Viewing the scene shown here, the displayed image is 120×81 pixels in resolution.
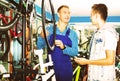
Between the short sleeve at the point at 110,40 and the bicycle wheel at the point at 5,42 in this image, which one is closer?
the short sleeve at the point at 110,40

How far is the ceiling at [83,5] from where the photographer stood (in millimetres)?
6398

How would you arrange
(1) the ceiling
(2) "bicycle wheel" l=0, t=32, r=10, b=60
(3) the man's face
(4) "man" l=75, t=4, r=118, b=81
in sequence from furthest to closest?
(1) the ceiling → (3) the man's face → (2) "bicycle wheel" l=0, t=32, r=10, b=60 → (4) "man" l=75, t=4, r=118, b=81

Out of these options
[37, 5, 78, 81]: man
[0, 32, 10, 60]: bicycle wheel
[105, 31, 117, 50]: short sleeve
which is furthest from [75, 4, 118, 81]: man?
[0, 32, 10, 60]: bicycle wheel

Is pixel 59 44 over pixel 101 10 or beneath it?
beneath

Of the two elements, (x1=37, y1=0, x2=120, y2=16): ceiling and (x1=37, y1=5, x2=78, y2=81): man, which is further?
(x1=37, y1=0, x2=120, y2=16): ceiling

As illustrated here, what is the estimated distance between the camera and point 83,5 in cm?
684

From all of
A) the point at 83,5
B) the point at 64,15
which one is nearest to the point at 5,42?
the point at 64,15

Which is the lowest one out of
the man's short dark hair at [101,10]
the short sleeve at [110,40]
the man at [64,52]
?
the man at [64,52]

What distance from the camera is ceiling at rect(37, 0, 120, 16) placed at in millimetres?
6398

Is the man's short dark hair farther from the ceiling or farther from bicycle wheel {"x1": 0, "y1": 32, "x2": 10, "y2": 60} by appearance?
the ceiling

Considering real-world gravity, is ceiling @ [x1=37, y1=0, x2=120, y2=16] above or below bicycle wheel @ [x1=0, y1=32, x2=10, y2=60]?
above

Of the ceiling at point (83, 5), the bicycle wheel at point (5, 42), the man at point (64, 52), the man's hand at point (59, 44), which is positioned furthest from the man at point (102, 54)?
the ceiling at point (83, 5)

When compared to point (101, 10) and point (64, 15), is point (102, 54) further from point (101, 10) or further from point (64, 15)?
point (64, 15)

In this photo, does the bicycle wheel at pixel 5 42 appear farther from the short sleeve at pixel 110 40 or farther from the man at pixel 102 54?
the short sleeve at pixel 110 40
